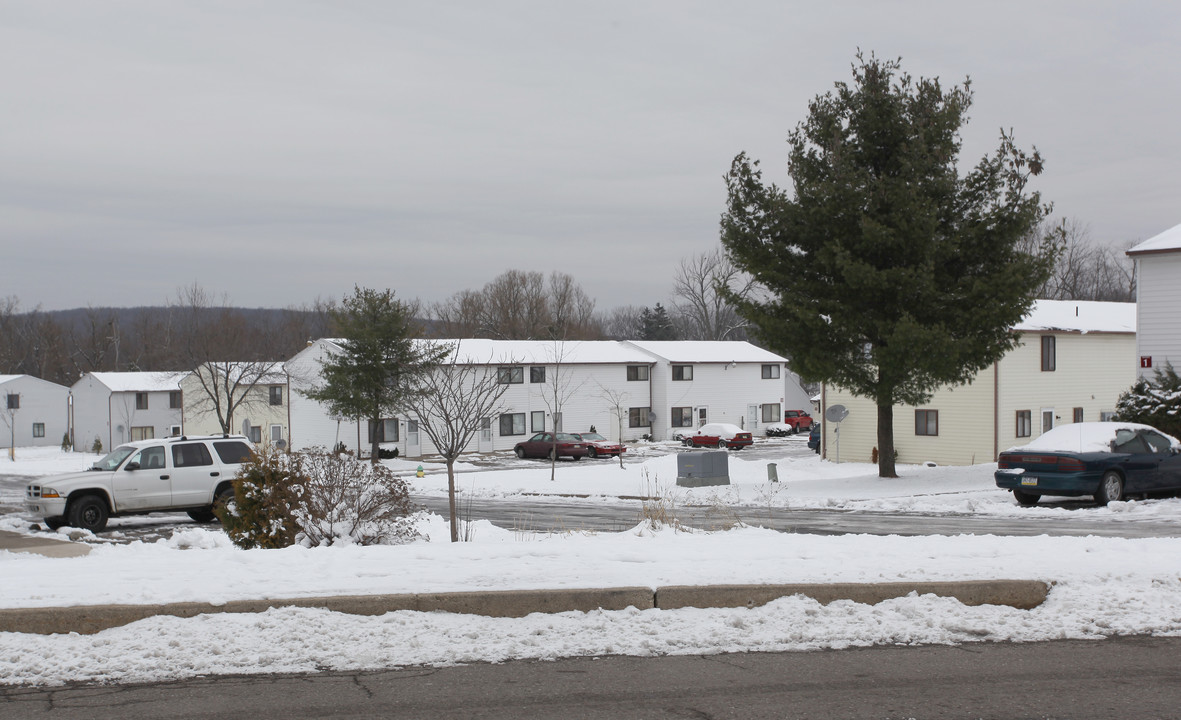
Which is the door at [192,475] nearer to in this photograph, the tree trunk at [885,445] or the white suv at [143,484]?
the white suv at [143,484]

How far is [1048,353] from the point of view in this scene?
132 ft

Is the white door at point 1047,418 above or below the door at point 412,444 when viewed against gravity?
above

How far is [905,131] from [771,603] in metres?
20.8

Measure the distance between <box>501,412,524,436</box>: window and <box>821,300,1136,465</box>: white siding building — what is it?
21.2 meters

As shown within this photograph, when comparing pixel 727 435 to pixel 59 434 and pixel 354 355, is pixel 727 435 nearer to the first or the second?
pixel 354 355

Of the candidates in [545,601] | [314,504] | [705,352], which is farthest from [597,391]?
[545,601]

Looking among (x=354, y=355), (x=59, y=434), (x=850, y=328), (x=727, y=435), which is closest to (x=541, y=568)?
(x=850, y=328)

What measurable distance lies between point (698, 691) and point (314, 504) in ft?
22.2

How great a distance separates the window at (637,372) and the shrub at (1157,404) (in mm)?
37796

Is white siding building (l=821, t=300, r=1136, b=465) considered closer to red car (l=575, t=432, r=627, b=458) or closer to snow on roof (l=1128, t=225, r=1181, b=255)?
snow on roof (l=1128, t=225, r=1181, b=255)

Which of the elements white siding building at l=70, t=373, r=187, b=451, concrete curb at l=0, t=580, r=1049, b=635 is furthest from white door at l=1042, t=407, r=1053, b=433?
white siding building at l=70, t=373, r=187, b=451

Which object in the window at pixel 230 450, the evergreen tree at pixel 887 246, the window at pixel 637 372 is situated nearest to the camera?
the window at pixel 230 450

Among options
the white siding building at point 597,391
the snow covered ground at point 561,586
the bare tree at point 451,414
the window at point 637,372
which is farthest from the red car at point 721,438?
the snow covered ground at point 561,586

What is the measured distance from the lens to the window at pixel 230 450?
21.2 m
